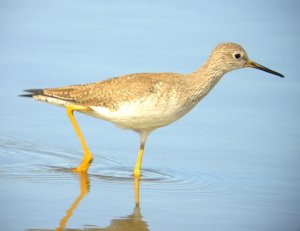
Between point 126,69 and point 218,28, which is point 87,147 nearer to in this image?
point 126,69

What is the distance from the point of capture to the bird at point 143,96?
11750 millimetres

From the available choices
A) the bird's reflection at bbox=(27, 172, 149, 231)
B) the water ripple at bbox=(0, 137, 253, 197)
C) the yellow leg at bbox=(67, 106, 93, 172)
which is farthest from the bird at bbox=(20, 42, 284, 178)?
the bird's reflection at bbox=(27, 172, 149, 231)

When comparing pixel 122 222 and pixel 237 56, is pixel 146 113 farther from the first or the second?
pixel 122 222

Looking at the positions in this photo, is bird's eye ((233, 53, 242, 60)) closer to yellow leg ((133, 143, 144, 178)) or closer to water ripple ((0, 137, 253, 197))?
water ripple ((0, 137, 253, 197))

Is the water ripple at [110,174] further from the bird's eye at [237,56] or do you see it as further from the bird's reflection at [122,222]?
the bird's eye at [237,56]

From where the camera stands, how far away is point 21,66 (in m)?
15.9

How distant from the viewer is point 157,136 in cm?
1352

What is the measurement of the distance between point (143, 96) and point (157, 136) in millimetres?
1868

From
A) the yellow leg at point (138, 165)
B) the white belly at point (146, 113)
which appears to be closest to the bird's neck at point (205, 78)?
the white belly at point (146, 113)

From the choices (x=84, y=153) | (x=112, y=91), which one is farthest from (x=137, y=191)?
(x=112, y=91)

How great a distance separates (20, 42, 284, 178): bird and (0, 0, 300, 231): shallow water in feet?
2.11

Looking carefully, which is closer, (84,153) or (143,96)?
(143,96)

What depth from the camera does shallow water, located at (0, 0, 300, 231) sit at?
10047 mm

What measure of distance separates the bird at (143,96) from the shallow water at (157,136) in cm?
64
